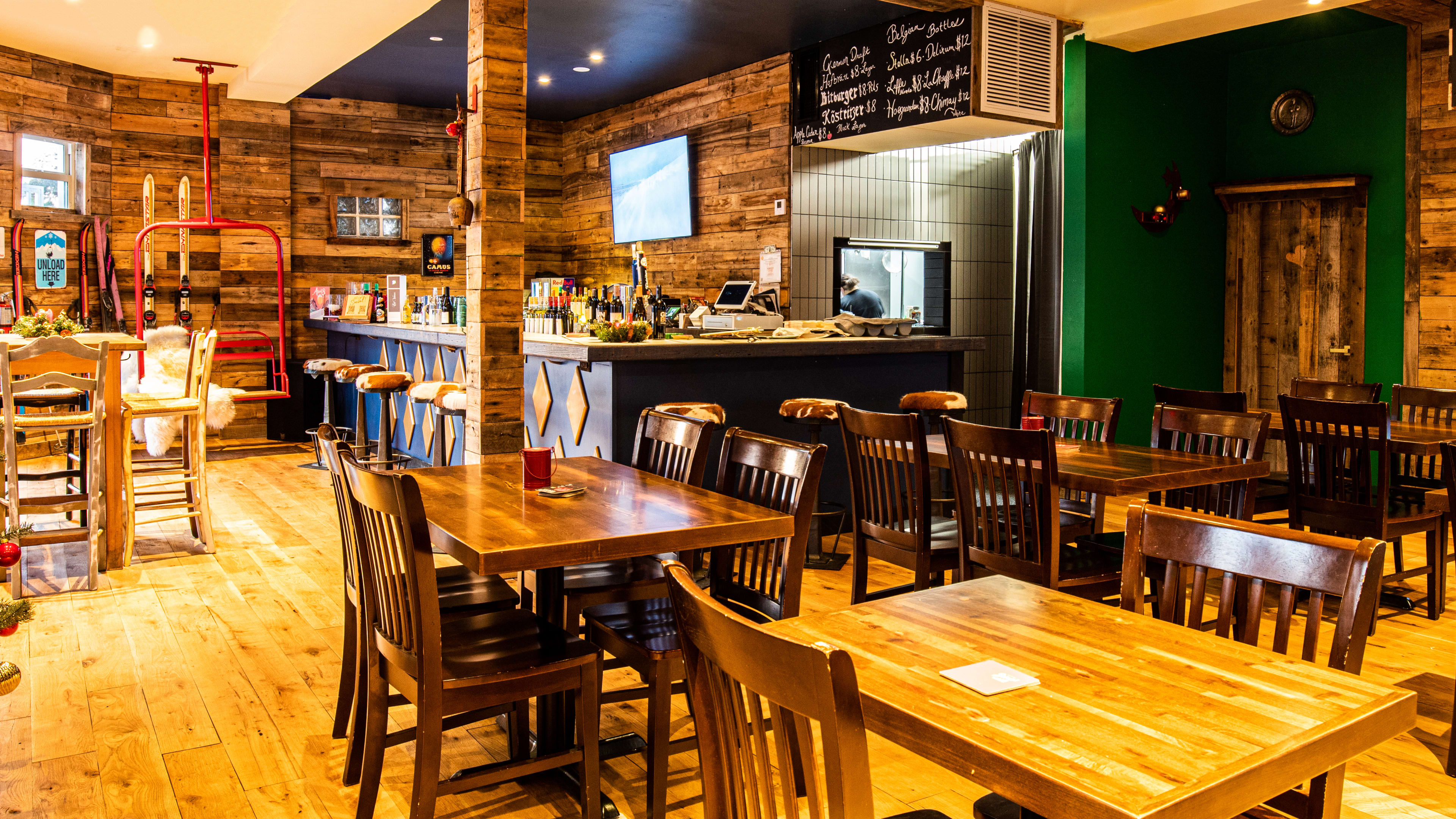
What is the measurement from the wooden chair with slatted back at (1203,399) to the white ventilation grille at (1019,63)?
2.17m

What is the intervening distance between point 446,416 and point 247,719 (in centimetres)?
382

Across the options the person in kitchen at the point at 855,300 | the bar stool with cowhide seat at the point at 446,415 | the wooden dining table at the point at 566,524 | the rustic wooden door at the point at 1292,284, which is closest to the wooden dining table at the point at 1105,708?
the wooden dining table at the point at 566,524

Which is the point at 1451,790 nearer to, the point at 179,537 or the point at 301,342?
the point at 179,537

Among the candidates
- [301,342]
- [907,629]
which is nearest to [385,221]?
[301,342]

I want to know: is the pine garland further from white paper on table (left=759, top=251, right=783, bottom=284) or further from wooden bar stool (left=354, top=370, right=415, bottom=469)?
white paper on table (left=759, top=251, right=783, bottom=284)

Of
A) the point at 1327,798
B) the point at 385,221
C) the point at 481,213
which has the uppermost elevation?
the point at 385,221

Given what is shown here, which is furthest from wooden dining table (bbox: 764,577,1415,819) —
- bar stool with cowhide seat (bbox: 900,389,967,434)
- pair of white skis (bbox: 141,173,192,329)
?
pair of white skis (bbox: 141,173,192,329)

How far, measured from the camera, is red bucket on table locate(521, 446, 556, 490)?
2900 mm

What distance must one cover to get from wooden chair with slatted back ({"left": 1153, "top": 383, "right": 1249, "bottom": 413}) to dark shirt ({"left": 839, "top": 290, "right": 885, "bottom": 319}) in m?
3.08

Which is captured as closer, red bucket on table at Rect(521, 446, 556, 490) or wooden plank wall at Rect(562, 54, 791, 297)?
red bucket on table at Rect(521, 446, 556, 490)

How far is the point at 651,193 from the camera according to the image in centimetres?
891

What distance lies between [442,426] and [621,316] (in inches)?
65.3

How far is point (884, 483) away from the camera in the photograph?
374 centimetres

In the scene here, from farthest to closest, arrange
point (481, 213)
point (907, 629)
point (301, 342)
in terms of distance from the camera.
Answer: point (301, 342) → point (481, 213) → point (907, 629)
